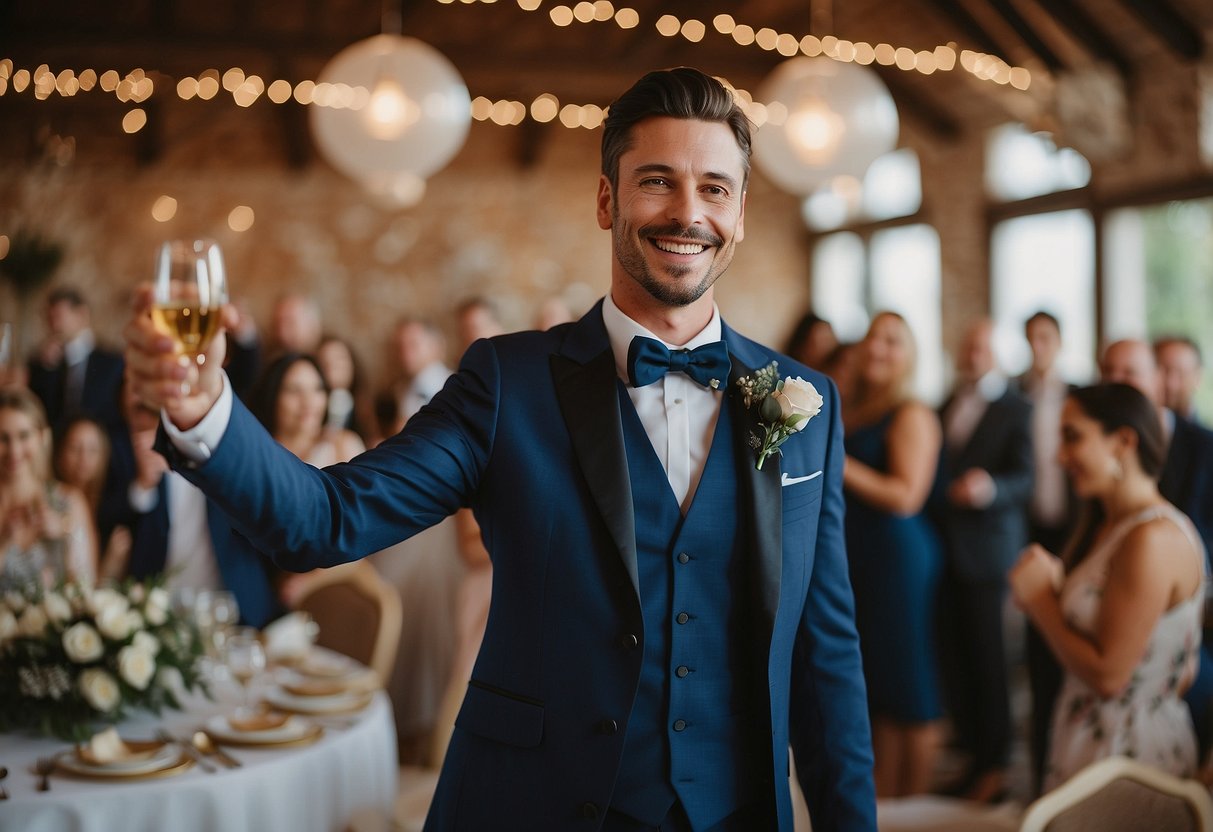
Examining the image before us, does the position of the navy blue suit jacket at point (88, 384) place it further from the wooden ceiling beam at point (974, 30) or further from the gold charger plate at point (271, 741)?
the wooden ceiling beam at point (974, 30)

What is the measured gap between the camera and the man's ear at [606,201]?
1.70m

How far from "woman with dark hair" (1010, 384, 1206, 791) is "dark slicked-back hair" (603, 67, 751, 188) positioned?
5.17 feet

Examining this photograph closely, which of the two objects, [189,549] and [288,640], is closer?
[288,640]

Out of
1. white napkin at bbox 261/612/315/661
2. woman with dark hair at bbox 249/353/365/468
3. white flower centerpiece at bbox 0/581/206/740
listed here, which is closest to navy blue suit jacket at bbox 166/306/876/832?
white flower centerpiece at bbox 0/581/206/740

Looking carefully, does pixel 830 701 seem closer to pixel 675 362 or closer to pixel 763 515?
pixel 763 515

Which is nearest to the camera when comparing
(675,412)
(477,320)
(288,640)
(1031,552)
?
(675,412)

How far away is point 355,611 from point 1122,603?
2.43m

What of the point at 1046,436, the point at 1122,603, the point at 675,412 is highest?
the point at 675,412

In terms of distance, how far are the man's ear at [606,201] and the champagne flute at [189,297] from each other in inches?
25.7

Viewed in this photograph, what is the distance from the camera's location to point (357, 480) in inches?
55.7

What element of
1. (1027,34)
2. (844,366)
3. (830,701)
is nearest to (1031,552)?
(830,701)

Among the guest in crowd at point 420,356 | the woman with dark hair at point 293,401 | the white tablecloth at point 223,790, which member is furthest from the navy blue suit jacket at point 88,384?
the white tablecloth at point 223,790

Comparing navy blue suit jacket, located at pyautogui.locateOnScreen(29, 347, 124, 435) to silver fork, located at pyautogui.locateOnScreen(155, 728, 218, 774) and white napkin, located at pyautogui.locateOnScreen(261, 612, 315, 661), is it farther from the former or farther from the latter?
silver fork, located at pyautogui.locateOnScreen(155, 728, 218, 774)

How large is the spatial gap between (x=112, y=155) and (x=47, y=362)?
372 centimetres
